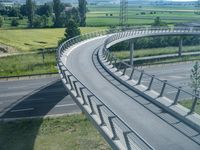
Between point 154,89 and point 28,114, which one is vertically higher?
point 154,89

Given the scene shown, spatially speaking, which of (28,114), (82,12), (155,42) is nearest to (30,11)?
(82,12)

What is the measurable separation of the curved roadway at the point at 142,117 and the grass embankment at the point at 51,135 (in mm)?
4820

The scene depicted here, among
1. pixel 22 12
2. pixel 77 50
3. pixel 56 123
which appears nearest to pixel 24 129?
pixel 56 123

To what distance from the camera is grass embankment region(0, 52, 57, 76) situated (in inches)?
2112

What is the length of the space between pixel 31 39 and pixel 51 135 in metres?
73.3

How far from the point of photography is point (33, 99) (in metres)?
38.3

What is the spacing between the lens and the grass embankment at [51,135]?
89.5 ft

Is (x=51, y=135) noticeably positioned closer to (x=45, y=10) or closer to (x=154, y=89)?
(x=154, y=89)

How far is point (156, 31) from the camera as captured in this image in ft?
221

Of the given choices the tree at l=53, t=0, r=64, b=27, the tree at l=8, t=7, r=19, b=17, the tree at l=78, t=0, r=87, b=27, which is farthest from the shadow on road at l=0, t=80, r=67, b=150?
the tree at l=8, t=7, r=19, b=17

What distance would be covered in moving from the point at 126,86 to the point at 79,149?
21.1 ft

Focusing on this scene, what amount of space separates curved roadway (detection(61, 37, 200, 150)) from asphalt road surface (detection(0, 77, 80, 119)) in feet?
20.6

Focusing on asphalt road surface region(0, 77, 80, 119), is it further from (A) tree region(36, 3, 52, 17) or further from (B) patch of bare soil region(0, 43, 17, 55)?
(A) tree region(36, 3, 52, 17)

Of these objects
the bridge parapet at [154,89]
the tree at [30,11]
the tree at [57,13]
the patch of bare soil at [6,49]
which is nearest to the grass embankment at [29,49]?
the patch of bare soil at [6,49]
